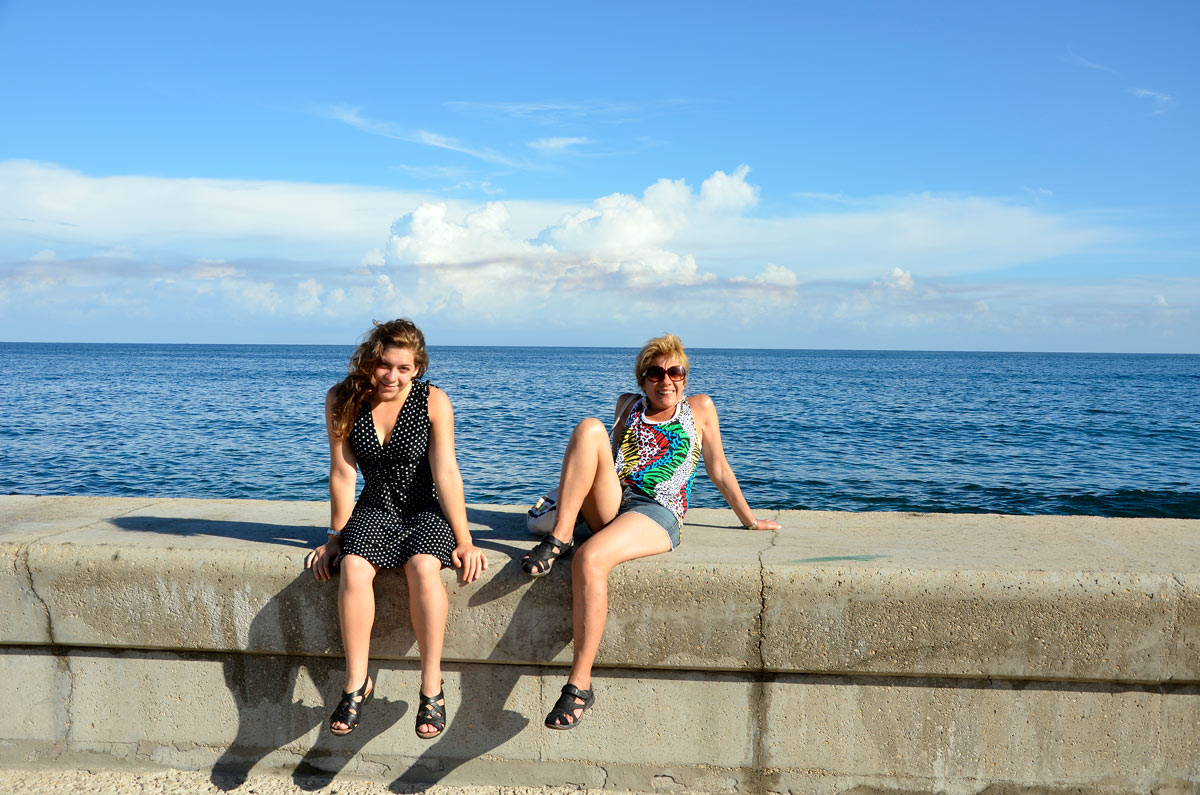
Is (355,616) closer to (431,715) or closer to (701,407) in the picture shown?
(431,715)

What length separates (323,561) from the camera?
3088 mm

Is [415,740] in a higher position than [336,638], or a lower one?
lower

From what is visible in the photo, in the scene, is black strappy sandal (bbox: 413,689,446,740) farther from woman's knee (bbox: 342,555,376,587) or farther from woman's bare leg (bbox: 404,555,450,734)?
woman's knee (bbox: 342,555,376,587)

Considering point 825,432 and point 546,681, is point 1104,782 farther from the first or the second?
point 825,432

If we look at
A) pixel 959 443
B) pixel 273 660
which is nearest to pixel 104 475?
pixel 273 660

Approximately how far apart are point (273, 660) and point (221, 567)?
43 centimetres

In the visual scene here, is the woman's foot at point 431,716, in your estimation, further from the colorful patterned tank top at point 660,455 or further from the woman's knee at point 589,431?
the colorful patterned tank top at point 660,455

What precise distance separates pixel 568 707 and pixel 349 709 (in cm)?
77

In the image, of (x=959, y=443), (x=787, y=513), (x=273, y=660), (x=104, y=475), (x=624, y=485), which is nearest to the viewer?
(x=273, y=660)

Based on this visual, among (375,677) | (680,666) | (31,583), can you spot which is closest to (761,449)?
(680,666)

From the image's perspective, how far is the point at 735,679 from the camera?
3.08 m

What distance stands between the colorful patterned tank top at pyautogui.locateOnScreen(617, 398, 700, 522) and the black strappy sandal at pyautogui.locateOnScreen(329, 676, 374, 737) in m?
1.38

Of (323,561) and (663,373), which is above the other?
(663,373)

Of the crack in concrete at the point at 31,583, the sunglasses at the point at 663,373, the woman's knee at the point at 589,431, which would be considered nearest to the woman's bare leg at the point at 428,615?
the woman's knee at the point at 589,431
